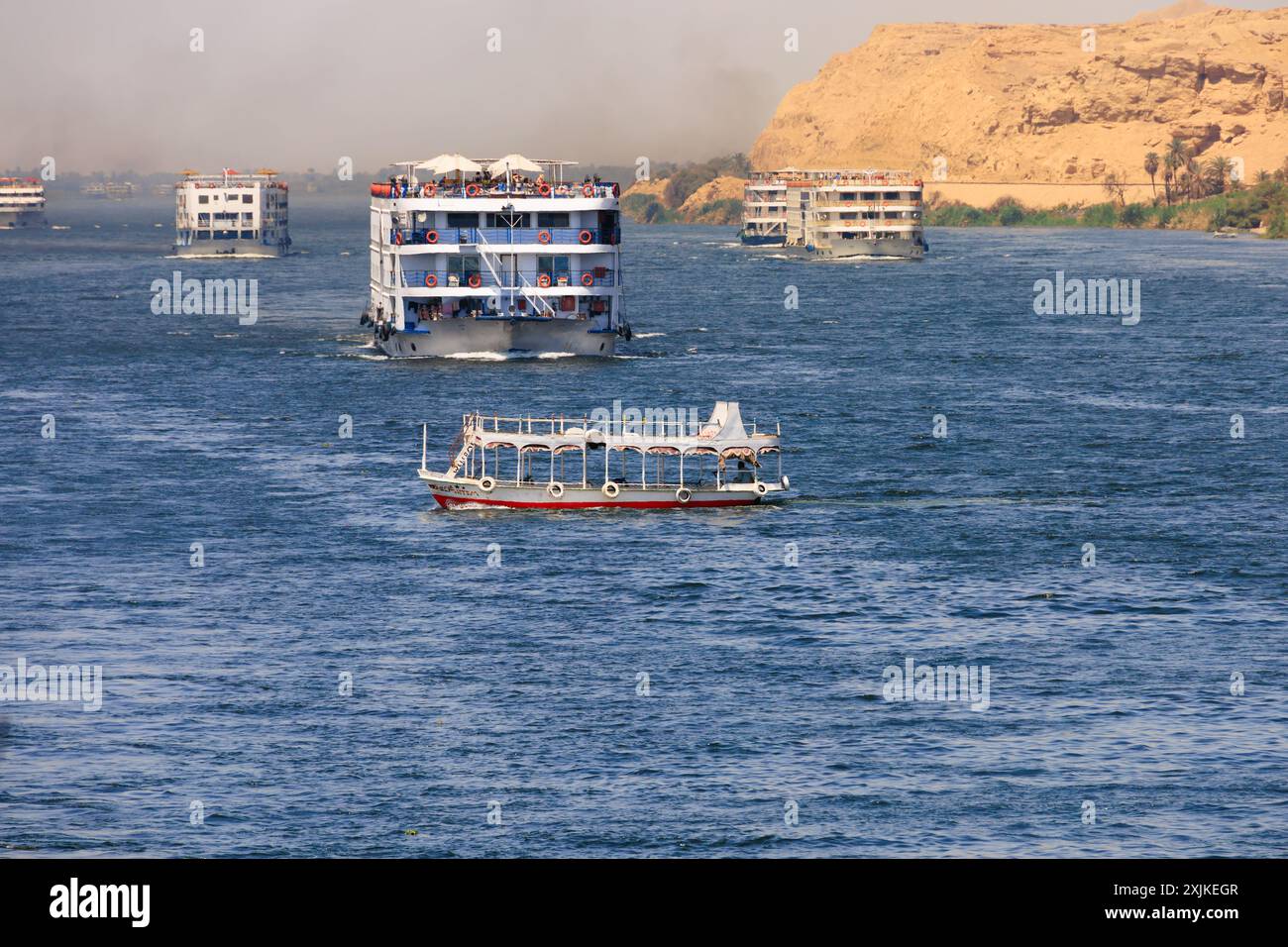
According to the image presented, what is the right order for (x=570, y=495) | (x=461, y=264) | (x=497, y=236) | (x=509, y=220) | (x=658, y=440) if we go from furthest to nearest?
(x=509, y=220) < (x=461, y=264) < (x=497, y=236) < (x=570, y=495) < (x=658, y=440)

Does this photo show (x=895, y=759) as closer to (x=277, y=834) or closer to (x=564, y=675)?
(x=564, y=675)

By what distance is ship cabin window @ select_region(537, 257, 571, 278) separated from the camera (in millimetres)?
122688

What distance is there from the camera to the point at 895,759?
1692 inches

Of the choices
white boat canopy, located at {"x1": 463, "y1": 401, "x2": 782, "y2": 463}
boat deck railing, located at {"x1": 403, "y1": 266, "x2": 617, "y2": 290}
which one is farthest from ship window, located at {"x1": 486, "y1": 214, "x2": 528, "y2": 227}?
white boat canopy, located at {"x1": 463, "y1": 401, "x2": 782, "y2": 463}

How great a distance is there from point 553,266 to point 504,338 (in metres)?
5.98

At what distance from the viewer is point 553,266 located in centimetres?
12300

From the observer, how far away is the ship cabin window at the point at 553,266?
403ft

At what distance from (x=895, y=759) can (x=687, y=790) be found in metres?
5.50

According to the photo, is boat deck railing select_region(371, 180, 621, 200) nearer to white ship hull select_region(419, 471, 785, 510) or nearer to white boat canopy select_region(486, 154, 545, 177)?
white boat canopy select_region(486, 154, 545, 177)

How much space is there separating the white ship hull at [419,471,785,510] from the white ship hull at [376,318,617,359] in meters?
50.5

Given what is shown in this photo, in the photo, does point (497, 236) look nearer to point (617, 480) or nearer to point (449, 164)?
A: point (449, 164)

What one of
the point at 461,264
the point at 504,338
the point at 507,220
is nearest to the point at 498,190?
the point at 507,220

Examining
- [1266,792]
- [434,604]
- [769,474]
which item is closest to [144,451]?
[769,474]

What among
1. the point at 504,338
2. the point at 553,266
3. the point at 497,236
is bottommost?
the point at 504,338
